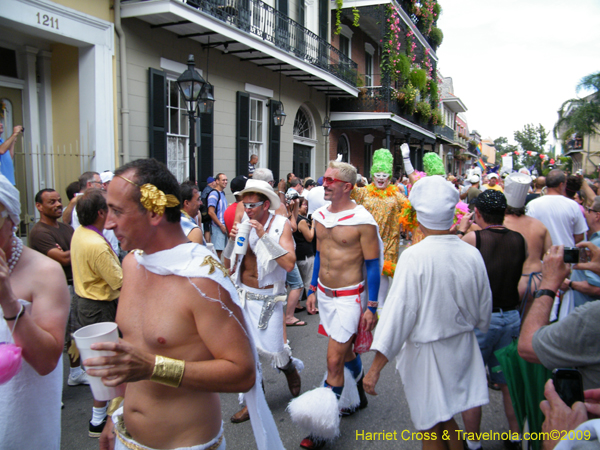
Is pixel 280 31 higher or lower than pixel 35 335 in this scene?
higher

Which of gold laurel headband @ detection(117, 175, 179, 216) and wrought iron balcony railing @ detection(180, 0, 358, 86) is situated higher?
wrought iron balcony railing @ detection(180, 0, 358, 86)

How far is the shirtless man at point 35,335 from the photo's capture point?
6.25ft

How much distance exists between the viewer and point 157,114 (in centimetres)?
930

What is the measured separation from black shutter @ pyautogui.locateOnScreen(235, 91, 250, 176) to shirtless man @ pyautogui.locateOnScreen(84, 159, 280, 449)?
10.0 meters

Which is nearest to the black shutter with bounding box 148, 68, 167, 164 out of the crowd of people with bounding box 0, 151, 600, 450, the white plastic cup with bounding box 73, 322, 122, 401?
the crowd of people with bounding box 0, 151, 600, 450

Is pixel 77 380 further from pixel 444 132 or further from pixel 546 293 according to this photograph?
pixel 444 132

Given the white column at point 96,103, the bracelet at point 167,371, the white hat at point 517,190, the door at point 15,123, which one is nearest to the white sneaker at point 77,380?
the bracelet at point 167,371

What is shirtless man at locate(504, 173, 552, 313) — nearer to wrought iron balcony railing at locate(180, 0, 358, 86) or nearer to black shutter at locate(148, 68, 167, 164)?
black shutter at locate(148, 68, 167, 164)

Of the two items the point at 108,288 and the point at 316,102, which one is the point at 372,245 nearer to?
the point at 108,288

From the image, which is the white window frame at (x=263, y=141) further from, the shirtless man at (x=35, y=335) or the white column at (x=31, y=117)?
the shirtless man at (x=35, y=335)

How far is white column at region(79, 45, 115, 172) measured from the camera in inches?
319

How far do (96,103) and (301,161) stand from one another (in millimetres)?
8504

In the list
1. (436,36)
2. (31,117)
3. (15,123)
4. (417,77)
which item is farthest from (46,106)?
(436,36)

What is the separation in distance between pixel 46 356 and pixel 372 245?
259cm
